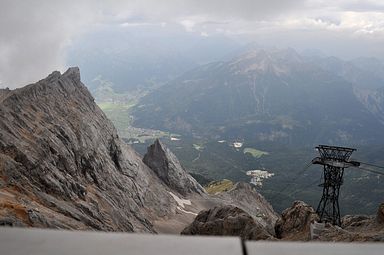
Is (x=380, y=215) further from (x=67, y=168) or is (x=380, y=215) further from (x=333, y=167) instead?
(x=67, y=168)

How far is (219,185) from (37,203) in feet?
350

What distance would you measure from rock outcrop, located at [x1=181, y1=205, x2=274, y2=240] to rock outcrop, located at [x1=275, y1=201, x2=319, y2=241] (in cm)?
399

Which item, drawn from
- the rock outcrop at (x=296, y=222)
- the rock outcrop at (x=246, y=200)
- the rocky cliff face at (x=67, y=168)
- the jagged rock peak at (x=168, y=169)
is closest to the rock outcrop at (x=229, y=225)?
the rock outcrop at (x=296, y=222)

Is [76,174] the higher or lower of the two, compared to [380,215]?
higher

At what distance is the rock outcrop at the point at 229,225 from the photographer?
41.0m

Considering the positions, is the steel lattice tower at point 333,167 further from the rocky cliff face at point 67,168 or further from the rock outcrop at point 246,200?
the rock outcrop at point 246,200

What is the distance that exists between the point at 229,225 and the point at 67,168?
2385 cm

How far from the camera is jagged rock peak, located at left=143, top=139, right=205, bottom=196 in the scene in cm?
9762

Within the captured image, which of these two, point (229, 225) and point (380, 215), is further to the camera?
point (229, 225)

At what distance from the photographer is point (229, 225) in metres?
45.2

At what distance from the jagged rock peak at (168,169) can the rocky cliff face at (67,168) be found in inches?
328

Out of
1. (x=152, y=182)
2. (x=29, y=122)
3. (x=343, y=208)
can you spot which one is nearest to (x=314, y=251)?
(x=29, y=122)

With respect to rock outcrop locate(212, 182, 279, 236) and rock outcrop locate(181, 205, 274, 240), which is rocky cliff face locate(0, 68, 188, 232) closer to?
rock outcrop locate(181, 205, 274, 240)

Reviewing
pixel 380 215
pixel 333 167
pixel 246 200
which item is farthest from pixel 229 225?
pixel 246 200
